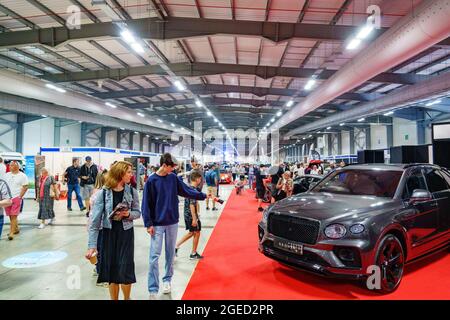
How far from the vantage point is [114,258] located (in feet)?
8.58

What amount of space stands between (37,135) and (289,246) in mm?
20045

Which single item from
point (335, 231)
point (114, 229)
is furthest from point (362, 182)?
point (114, 229)

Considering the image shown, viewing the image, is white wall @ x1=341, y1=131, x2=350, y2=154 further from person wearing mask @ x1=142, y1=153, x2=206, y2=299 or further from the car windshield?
person wearing mask @ x1=142, y1=153, x2=206, y2=299

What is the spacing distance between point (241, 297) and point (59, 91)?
10.6 metres

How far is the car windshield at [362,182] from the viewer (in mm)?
3760

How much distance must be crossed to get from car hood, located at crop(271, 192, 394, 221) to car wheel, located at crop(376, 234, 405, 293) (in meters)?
0.39

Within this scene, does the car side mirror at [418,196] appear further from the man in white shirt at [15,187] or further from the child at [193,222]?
the man in white shirt at [15,187]

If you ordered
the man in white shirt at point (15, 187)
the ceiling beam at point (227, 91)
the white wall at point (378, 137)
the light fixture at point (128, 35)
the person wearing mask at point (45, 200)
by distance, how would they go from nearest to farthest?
the man in white shirt at point (15, 187)
the light fixture at point (128, 35)
the person wearing mask at point (45, 200)
the ceiling beam at point (227, 91)
the white wall at point (378, 137)

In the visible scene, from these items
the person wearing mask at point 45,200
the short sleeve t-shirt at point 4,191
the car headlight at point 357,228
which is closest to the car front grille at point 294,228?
the car headlight at point 357,228

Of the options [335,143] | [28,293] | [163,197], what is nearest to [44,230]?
[28,293]

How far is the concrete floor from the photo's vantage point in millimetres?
3266

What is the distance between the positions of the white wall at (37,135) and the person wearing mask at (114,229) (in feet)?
60.5

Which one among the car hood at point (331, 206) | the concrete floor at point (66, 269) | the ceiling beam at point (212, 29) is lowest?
the concrete floor at point (66, 269)

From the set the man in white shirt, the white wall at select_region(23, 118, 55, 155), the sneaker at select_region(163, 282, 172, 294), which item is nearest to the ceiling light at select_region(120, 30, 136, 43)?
the man in white shirt
